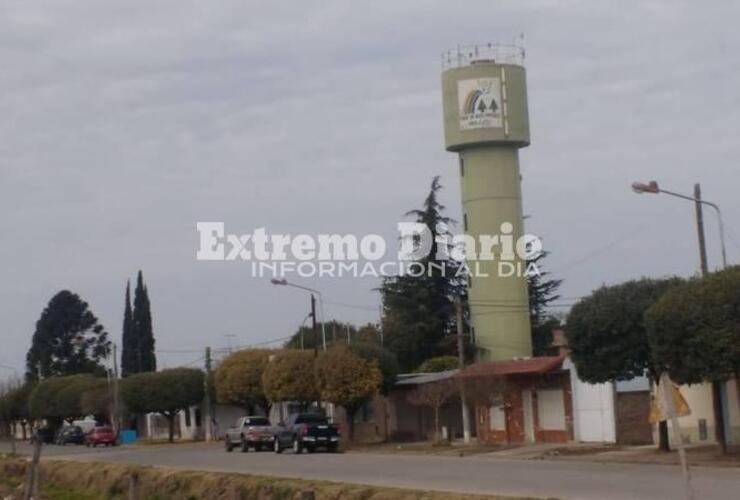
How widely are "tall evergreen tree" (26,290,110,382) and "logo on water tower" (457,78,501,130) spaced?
75.6 metres

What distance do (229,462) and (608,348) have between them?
14712mm

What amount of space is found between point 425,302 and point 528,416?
26929mm

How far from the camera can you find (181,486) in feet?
131

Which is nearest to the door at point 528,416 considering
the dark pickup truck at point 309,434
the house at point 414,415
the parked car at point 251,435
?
the house at point 414,415

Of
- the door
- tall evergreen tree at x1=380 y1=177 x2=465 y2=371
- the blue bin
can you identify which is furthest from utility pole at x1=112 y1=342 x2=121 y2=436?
the door

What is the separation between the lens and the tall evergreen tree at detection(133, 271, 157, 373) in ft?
377

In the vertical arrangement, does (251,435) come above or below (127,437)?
below

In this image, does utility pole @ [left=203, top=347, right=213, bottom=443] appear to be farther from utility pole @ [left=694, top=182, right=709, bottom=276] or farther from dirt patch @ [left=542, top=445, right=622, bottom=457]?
utility pole @ [left=694, top=182, right=709, bottom=276]

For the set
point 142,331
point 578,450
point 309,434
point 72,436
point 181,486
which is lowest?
point 181,486

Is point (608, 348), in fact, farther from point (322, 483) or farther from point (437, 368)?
point (437, 368)

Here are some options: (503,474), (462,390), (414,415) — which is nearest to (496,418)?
(462,390)

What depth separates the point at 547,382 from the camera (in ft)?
187

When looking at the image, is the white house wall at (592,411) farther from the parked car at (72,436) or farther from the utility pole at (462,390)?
the parked car at (72,436)

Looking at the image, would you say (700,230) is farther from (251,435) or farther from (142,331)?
(142,331)
